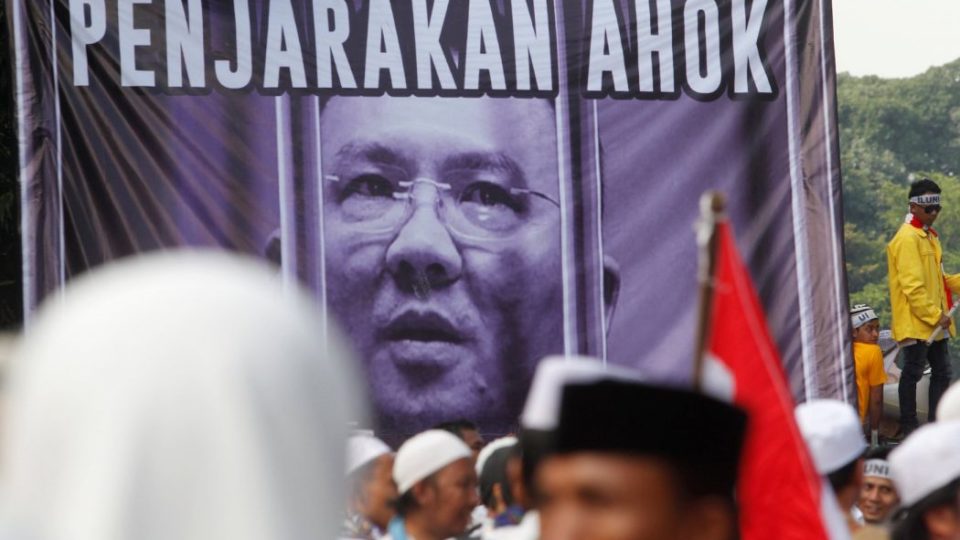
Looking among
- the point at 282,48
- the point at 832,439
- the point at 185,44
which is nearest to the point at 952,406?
the point at 832,439

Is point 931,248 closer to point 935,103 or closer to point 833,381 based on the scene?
point 833,381

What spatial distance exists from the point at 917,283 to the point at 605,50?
392cm

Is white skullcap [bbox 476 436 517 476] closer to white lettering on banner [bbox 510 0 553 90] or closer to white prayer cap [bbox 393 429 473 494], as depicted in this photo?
white prayer cap [bbox 393 429 473 494]

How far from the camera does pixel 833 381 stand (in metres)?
8.91

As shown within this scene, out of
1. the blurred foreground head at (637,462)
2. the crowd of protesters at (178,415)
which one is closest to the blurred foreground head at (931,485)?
the blurred foreground head at (637,462)

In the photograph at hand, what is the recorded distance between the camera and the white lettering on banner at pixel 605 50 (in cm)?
870

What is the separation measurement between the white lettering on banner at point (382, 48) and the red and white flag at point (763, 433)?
569 centimetres

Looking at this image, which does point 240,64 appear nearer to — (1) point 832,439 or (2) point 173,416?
(1) point 832,439

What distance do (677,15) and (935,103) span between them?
84.6 metres

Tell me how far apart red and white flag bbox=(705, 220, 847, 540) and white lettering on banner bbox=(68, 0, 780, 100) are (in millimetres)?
5705

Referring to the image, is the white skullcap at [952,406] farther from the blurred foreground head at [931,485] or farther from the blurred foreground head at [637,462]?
the blurred foreground head at [637,462]

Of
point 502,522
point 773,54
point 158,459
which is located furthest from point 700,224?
point 773,54

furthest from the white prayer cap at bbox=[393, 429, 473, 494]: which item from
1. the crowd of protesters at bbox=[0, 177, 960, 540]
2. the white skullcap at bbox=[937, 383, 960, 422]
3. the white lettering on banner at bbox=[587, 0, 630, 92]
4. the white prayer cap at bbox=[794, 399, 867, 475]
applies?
the crowd of protesters at bbox=[0, 177, 960, 540]

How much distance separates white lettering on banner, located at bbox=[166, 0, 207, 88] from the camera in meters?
8.37
